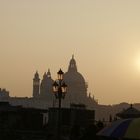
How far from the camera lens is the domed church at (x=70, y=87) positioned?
168 meters

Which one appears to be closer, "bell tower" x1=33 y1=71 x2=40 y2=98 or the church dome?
the church dome

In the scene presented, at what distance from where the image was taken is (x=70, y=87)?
554 feet

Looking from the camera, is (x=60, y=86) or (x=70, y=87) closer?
(x=60, y=86)

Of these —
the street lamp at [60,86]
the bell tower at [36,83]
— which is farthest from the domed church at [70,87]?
the street lamp at [60,86]

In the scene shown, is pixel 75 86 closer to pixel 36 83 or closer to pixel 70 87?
pixel 70 87

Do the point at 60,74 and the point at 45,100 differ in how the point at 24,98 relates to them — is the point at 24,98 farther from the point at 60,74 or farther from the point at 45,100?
the point at 60,74

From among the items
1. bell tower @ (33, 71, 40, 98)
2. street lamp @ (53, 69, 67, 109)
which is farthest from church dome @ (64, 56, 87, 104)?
street lamp @ (53, 69, 67, 109)

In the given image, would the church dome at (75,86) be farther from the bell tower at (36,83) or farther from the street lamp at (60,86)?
the street lamp at (60,86)

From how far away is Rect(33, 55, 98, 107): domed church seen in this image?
16838 centimetres

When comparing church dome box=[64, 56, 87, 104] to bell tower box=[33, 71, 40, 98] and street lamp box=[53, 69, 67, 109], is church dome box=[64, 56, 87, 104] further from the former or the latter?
street lamp box=[53, 69, 67, 109]

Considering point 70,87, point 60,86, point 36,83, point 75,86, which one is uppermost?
point 36,83

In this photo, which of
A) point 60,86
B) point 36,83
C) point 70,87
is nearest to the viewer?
point 60,86

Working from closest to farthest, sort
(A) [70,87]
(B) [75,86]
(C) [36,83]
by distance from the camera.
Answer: (A) [70,87] < (B) [75,86] < (C) [36,83]

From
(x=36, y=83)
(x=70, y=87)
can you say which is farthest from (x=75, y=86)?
(x=36, y=83)
